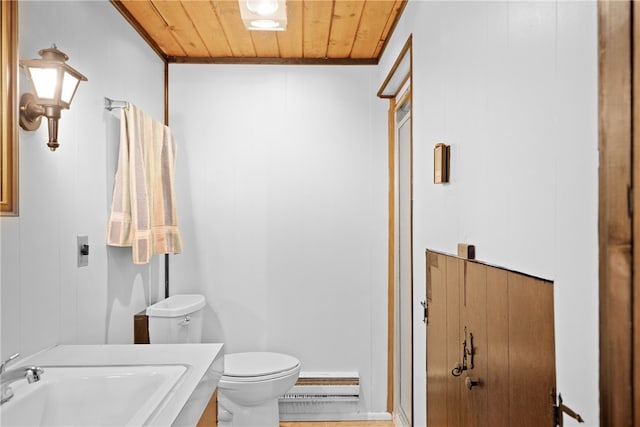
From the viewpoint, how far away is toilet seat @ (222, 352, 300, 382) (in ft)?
8.87

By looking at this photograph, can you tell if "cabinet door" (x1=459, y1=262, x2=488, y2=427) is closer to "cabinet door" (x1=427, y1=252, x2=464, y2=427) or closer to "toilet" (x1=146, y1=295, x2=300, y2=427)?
"cabinet door" (x1=427, y1=252, x2=464, y2=427)

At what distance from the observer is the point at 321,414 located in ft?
10.6

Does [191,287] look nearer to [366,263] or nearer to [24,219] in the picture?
[366,263]

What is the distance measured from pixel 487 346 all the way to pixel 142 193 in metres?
1.65

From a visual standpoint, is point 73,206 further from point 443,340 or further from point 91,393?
point 443,340

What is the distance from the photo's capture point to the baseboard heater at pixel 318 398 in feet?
10.5

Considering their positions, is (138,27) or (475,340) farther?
(138,27)

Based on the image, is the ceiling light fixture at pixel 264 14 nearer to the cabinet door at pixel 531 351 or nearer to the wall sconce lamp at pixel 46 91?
the wall sconce lamp at pixel 46 91

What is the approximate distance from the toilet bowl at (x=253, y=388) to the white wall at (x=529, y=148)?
1.31m

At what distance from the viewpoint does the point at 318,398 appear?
10.5 feet

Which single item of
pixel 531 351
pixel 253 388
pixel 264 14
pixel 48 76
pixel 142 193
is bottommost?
pixel 253 388

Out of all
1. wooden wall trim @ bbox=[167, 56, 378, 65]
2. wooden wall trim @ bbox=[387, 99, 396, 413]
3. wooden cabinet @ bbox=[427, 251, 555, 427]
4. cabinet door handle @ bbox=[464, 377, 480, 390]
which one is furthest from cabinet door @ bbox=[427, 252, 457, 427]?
wooden wall trim @ bbox=[167, 56, 378, 65]

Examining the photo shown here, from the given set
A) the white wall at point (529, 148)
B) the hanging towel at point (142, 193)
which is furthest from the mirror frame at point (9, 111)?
the white wall at point (529, 148)

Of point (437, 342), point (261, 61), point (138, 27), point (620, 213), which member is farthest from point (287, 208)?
point (620, 213)
